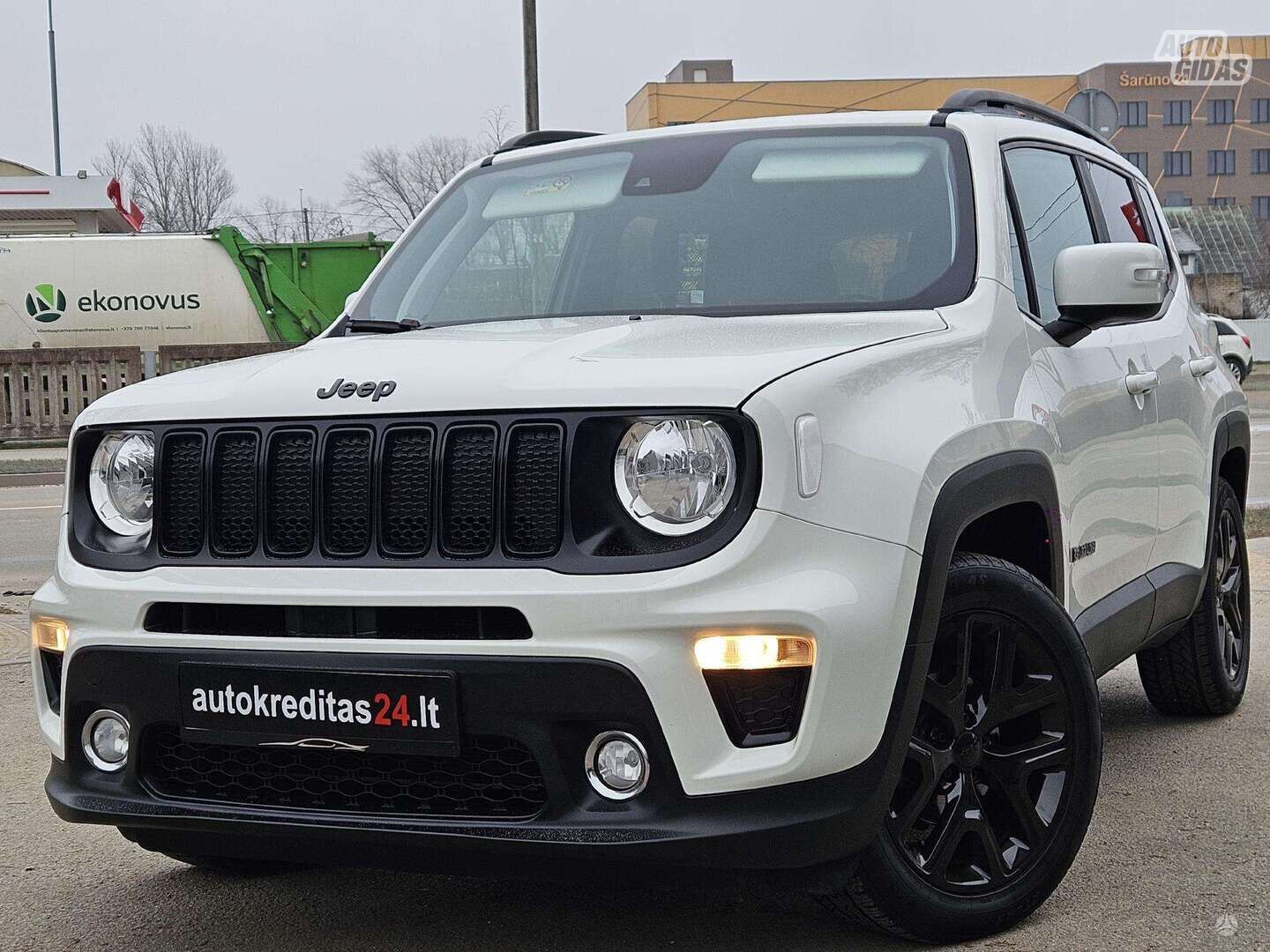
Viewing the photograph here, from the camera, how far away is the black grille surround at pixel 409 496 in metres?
2.97

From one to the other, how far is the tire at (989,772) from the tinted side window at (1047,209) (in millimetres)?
1019

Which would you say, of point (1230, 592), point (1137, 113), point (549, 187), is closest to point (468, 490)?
point (549, 187)

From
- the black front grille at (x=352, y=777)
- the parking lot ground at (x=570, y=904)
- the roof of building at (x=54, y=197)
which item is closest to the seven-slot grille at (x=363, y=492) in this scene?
the black front grille at (x=352, y=777)

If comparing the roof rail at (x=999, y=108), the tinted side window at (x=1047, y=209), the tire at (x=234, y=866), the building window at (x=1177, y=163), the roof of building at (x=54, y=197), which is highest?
the building window at (x=1177, y=163)

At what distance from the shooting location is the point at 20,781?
16.6ft

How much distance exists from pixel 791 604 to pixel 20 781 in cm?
312

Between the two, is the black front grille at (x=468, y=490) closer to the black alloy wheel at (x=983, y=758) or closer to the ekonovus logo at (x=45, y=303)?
the black alloy wheel at (x=983, y=758)

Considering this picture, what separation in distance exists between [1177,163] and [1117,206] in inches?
4537

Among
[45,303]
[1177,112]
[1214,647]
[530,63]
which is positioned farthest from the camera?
[1177,112]

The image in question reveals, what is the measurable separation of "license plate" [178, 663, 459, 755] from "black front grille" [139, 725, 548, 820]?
5 cm

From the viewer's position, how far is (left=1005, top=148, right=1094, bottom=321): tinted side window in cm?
434

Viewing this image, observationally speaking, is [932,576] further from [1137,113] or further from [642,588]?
[1137,113]

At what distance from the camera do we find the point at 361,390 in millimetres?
3219

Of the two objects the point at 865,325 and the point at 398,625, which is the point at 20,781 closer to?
the point at 398,625
